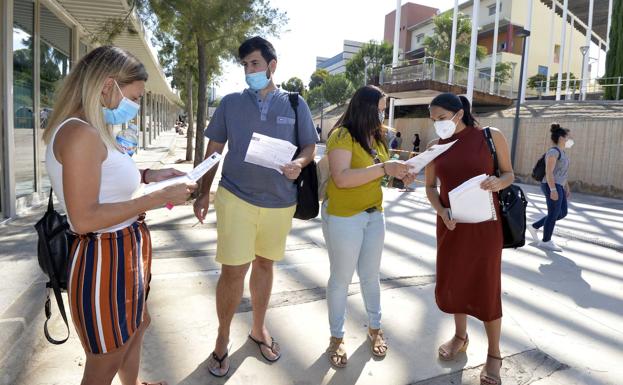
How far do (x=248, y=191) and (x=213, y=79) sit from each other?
54.0 ft

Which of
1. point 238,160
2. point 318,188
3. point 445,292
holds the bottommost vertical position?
point 445,292

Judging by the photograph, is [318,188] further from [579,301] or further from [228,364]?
[579,301]

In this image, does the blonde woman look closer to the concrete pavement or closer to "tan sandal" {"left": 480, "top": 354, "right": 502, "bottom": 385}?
the concrete pavement

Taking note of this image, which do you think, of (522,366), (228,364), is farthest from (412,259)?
(228,364)

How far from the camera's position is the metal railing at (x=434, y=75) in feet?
68.4

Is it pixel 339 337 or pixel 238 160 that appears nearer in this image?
pixel 238 160

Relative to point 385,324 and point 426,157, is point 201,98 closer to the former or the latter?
point 385,324

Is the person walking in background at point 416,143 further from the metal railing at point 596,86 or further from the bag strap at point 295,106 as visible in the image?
the bag strap at point 295,106

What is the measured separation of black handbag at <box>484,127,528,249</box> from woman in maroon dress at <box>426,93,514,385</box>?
41 millimetres

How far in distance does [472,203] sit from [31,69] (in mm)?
7173

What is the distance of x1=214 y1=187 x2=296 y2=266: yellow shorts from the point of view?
2.63 m

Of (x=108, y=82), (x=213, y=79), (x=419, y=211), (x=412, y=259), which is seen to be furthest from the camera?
(x=213, y=79)

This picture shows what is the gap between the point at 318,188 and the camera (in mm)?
2941

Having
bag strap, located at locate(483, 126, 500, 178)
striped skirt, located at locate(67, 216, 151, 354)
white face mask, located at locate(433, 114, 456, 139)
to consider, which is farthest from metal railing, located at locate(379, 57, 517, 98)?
striped skirt, located at locate(67, 216, 151, 354)
